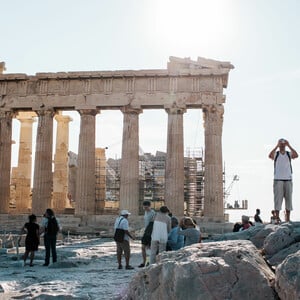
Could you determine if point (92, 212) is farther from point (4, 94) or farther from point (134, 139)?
point (4, 94)

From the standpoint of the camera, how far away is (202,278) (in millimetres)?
5188

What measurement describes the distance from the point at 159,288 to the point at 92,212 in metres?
25.3

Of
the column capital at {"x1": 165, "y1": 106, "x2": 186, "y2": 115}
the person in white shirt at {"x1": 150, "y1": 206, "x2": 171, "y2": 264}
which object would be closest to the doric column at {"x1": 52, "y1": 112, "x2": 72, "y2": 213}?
the column capital at {"x1": 165, "y1": 106, "x2": 186, "y2": 115}

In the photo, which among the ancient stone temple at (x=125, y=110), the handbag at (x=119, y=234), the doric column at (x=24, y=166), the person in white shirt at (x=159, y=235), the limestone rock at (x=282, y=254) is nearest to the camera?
the limestone rock at (x=282, y=254)

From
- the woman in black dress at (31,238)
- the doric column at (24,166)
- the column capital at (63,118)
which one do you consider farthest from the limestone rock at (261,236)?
the column capital at (63,118)

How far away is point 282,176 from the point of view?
10281 millimetres

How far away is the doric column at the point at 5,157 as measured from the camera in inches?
1239

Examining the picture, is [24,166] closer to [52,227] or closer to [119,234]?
[52,227]

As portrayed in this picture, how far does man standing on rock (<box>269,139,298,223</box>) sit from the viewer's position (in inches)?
404

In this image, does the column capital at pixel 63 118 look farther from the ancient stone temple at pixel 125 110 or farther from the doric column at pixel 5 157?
the doric column at pixel 5 157

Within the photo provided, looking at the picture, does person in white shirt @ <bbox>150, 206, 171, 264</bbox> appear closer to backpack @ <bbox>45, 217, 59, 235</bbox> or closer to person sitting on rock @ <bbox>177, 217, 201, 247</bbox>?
person sitting on rock @ <bbox>177, 217, 201, 247</bbox>

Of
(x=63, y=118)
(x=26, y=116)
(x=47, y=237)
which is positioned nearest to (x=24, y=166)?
(x=26, y=116)

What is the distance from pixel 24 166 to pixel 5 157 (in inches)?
128

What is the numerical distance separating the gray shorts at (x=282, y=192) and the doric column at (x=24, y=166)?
25.7 m
